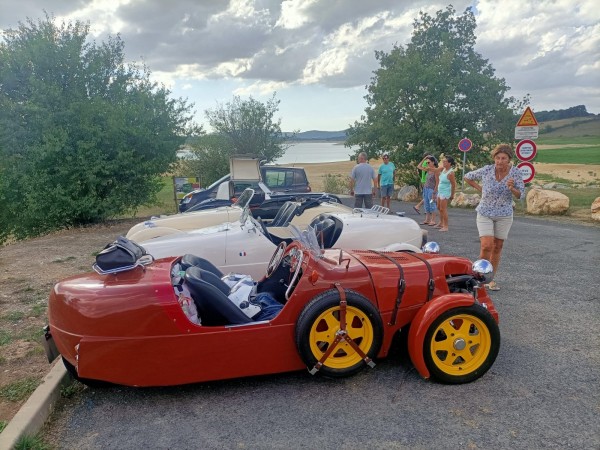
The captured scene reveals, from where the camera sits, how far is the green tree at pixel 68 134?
11.6 meters

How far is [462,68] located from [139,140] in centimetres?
1455

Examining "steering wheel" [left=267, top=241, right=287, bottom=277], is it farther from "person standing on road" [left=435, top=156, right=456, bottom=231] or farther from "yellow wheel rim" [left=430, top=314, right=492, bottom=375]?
Result: "person standing on road" [left=435, top=156, right=456, bottom=231]

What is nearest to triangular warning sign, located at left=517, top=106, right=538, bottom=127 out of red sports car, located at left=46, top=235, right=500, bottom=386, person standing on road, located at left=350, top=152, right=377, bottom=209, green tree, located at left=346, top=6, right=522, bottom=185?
person standing on road, located at left=350, top=152, right=377, bottom=209

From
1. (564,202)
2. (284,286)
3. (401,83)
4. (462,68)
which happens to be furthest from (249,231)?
(462,68)

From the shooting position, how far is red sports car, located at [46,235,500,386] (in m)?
3.05

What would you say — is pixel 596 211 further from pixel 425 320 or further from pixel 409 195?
pixel 425 320

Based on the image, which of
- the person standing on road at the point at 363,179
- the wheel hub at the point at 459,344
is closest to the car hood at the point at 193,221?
the wheel hub at the point at 459,344

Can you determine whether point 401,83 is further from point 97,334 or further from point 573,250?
point 97,334

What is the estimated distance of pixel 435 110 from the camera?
60.5ft

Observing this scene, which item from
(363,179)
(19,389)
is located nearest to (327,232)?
(19,389)

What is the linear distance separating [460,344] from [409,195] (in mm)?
15874

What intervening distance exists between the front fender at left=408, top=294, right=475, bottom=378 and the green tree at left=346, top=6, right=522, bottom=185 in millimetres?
15799

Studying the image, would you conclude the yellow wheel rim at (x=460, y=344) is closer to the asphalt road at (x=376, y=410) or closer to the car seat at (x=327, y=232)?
the asphalt road at (x=376, y=410)

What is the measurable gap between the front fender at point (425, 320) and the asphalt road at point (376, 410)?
0.22 metres
